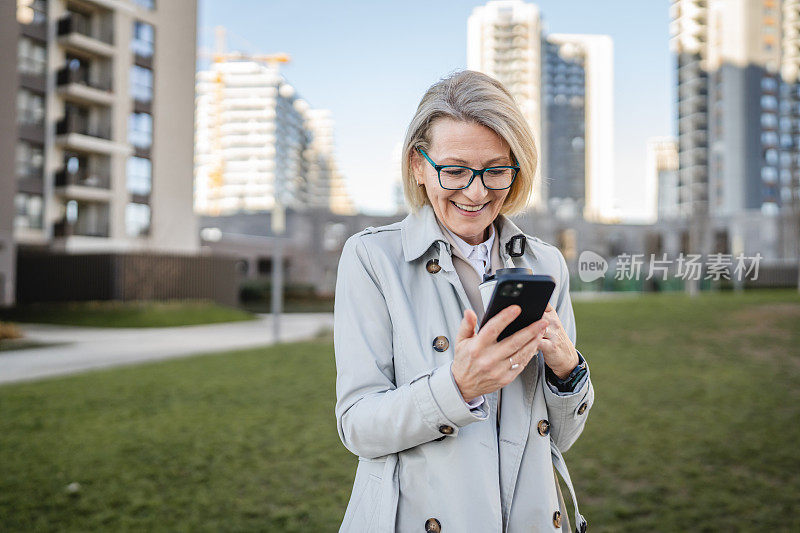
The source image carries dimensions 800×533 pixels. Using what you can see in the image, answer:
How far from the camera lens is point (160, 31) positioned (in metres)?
2.90

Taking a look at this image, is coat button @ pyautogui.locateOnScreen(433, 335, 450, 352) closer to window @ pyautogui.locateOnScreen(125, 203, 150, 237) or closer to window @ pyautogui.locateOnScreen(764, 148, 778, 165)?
window @ pyautogui.locateOnScreen(125, 203, 150, 237)

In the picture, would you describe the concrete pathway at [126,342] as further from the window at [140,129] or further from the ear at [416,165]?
the ear at [416,165]

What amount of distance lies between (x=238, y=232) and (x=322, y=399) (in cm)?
202

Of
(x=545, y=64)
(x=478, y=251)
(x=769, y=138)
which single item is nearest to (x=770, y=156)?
(x=769, y=138)

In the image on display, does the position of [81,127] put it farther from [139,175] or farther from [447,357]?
[447,357]

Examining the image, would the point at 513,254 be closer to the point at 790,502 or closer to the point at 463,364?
the point at 463,364

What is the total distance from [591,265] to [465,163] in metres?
0.36

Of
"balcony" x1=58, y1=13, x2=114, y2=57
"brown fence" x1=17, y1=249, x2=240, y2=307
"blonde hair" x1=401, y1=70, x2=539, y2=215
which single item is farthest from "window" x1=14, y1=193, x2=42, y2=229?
"brown fence" x1=17, y1=249, x2=240, y2=307

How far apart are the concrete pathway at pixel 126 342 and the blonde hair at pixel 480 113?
502 centimetres

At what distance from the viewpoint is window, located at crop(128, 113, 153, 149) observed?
9.27 feet

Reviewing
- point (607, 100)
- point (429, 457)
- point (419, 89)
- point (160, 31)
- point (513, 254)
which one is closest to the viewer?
point (429, 457)

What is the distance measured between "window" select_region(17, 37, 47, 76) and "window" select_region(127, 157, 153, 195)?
0.57m

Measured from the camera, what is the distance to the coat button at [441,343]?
4.01 ft

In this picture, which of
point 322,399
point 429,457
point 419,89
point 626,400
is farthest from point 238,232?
point 429,457
